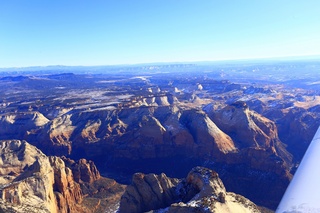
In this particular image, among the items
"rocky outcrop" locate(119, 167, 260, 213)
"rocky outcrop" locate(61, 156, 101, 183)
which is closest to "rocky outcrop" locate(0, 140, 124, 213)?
"rocky outcrop" locate(61, 156, 101, 183)

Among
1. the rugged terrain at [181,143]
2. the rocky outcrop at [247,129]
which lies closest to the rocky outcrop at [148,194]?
the rugged terrain at [181,143]

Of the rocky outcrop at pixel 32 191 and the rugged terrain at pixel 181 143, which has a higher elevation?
the rocky outcrop at pixel 32 191

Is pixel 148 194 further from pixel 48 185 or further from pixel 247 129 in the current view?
pixel 247 129

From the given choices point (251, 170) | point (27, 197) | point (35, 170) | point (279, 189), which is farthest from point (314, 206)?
point (251, 170)

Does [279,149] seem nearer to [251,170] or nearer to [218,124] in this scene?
[218,124]

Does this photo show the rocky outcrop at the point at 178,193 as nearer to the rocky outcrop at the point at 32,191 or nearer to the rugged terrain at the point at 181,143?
the rocky outcrop at the point at 32,191

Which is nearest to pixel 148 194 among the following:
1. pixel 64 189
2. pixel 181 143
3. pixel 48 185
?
pixel 48 185

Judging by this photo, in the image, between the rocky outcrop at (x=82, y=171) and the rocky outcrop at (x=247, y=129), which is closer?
the rocky outcrop at (x=82, y=171)

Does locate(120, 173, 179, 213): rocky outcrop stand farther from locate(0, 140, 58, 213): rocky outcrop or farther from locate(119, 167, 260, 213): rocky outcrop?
locate(0, 140, 58, 213): rocky outcrop

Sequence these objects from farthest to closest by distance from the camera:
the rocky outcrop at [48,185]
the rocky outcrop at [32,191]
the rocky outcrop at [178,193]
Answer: the rocky outcrop at [48,185]
the rocky outcrop at [32,191]
the rocky outcrop at [178,193]
